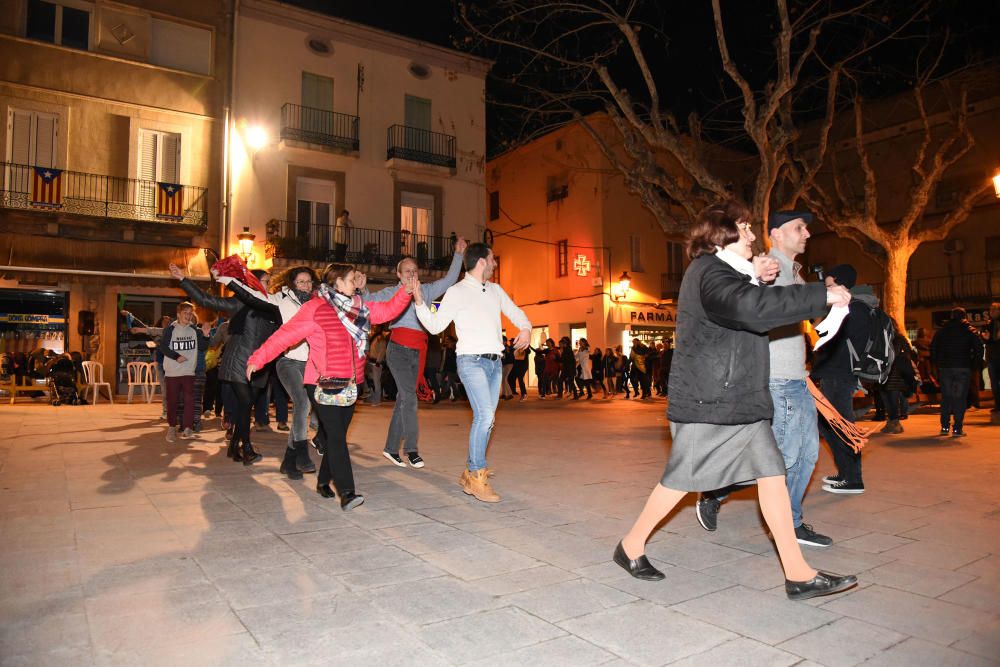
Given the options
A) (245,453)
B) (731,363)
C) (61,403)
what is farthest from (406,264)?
(61,403)

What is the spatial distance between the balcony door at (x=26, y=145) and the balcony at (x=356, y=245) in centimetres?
611

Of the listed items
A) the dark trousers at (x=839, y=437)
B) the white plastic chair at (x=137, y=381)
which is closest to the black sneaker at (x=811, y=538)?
the dark trousers at (x=839, y=437)

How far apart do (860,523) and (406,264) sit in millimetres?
3763

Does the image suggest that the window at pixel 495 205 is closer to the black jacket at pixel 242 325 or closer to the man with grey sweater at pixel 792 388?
the black jacket at pixel 242 325

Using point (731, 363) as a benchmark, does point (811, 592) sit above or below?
below

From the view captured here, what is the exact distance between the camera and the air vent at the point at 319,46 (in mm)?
22203

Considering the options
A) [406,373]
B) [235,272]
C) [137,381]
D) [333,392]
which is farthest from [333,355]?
[137,381]

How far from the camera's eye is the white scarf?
3.27 m

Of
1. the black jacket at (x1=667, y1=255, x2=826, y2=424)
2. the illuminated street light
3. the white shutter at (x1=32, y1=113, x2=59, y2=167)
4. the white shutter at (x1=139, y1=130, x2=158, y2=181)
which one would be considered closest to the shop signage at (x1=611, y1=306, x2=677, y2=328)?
the illuminated street light

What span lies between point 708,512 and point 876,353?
68.9 inches

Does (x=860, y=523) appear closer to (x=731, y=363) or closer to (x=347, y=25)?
(x=731, y=363)

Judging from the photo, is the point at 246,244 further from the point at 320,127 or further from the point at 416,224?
the point at 416,224

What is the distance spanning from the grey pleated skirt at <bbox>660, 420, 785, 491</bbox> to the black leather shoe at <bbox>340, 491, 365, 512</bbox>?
2.36 metres

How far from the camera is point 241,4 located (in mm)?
21031
